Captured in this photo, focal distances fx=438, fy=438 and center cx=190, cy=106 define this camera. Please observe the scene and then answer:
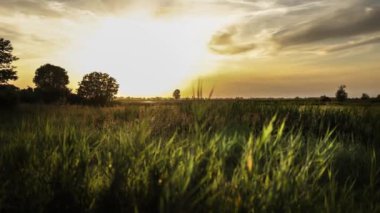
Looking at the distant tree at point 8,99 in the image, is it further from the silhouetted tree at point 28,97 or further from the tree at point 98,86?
the tree at point 98,86

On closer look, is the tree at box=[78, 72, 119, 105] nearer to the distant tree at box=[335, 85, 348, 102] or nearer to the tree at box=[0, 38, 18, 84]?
the tree at box=[0, 38, 18, 84]

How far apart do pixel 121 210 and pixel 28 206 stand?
114 centimetres

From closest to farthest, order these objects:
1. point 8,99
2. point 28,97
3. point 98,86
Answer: point 8,99 < point 28,97 < point 98,86

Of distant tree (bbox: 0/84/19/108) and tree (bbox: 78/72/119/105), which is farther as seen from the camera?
tree (bbox: 78/72/119/105)

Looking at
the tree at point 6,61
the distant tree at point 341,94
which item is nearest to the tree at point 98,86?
the tree at point 6,61

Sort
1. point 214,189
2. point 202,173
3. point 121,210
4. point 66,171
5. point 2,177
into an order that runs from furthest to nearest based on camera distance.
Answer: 1. point 2,177
2. point 66,171
3. point 202,173
4. point 121,210
5. point 214,189

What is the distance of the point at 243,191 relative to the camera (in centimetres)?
397

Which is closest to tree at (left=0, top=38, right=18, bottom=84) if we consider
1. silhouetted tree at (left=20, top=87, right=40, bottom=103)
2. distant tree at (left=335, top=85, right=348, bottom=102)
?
silhouetted tree at (left=20, top=87, right=40, bottom=103)

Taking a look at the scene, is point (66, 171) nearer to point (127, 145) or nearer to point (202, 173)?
point (127, 145)

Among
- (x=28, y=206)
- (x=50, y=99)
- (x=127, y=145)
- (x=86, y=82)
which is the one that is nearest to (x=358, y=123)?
(x=127, y=145)

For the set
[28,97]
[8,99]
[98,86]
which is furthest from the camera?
[98,86]

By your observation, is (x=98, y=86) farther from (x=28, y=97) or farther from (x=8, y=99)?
(x=8, y=99)

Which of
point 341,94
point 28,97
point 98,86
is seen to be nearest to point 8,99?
point 28,97

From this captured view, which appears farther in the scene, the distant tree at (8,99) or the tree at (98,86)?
the tree at (98,86)
